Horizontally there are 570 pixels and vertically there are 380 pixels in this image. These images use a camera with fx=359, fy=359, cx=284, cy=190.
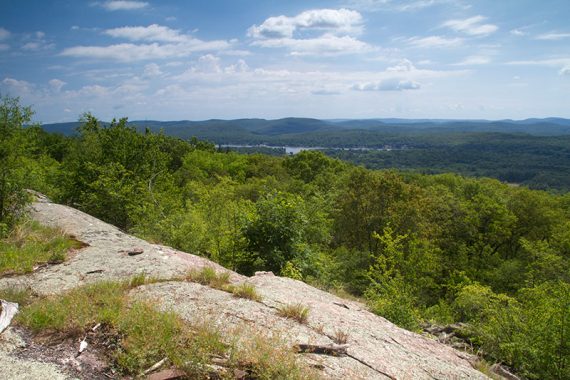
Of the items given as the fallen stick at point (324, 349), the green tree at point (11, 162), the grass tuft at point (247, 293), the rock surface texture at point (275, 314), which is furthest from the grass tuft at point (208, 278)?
the green tree at point (11, 162)

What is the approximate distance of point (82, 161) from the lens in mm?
27031

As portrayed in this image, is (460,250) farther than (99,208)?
Yes

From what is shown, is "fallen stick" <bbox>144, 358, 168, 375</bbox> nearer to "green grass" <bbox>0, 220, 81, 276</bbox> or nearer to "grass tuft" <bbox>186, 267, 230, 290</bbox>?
"grass tuft" <bbox>186, 267, 230, 290</bbox>

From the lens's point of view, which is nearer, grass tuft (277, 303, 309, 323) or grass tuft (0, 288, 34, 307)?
grass tuft (0, 288, 34, 307)

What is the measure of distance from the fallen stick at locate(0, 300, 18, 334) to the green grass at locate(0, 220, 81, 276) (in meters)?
2.43

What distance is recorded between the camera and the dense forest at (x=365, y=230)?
1201 centimetres

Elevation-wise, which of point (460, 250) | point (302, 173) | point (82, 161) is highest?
point (82, 161)

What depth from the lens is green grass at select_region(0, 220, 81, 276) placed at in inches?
349

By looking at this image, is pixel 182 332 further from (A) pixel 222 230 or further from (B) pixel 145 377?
(A) pixel 222 230

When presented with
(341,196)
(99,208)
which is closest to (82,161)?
(99,208)

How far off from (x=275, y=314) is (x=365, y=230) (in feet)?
79.5

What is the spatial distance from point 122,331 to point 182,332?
40.7 inches

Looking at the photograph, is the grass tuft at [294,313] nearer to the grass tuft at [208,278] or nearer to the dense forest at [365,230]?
the grass tuft at [208,278]

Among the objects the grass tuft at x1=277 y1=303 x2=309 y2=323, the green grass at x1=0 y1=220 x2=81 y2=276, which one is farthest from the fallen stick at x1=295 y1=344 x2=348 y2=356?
the green grass at x1=0 y1=220 x2=81 y2=276
